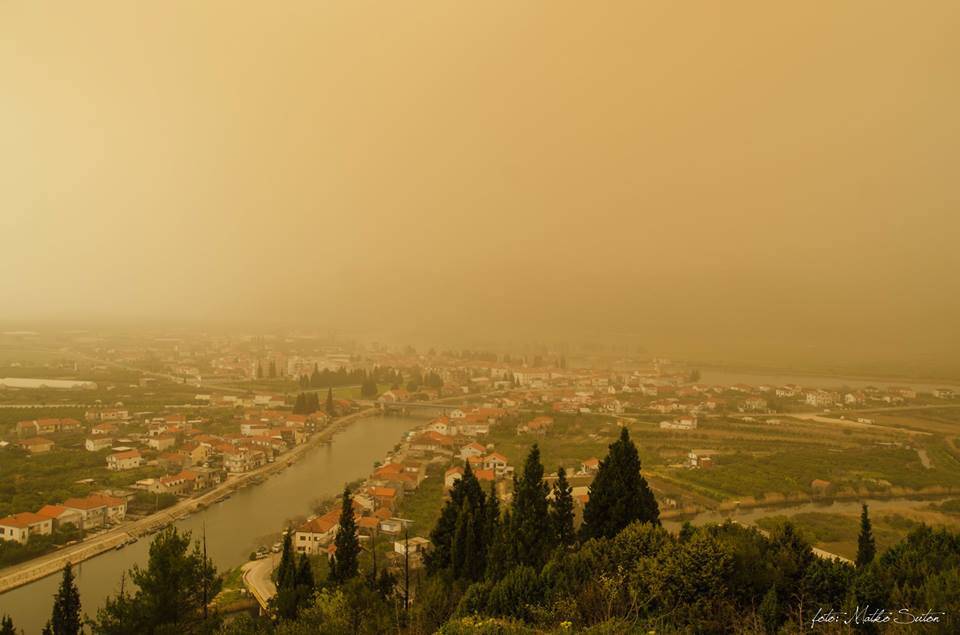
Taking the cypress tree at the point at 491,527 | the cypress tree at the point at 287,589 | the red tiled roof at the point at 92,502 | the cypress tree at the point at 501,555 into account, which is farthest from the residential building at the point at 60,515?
the cypress tree at the point at 501,555

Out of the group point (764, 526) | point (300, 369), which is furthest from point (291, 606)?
point (300, 369)

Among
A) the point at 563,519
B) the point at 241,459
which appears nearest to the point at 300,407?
the point at 241,459

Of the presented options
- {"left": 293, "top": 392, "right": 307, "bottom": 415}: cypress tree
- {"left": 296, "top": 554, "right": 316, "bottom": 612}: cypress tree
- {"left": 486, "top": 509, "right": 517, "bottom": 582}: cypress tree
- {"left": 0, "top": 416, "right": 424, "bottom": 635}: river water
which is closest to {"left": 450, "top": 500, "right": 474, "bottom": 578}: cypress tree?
{"left": 486, "top": 509, "right": 517, "bottom": 582}: cypress tree

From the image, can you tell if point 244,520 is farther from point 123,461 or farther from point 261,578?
point 123,461

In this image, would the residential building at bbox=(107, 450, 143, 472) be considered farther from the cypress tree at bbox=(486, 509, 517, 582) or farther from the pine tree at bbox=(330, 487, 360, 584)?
the cypress tree at bbox=(486, 509, 517, 582)

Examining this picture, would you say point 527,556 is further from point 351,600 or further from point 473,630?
point 473,630

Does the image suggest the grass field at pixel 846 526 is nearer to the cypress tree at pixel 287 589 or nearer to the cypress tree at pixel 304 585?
the cypress tree at pixel 304 585
